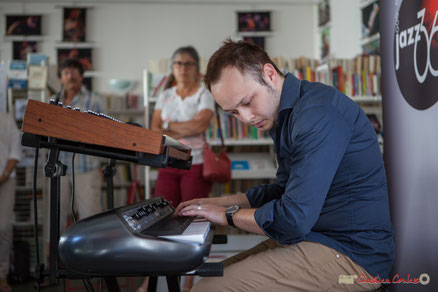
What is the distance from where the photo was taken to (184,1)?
7984mm

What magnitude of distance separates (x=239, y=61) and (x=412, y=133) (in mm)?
833

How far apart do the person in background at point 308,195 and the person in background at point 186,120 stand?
1262 millimetres

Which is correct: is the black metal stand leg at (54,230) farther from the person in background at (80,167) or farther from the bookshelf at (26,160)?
the bookshelf at (26,160)

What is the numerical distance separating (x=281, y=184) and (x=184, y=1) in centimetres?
714

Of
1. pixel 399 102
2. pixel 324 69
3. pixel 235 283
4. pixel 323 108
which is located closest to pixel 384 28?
pixel 399 102

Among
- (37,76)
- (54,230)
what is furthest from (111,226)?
(37,76)

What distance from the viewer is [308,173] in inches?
41.0

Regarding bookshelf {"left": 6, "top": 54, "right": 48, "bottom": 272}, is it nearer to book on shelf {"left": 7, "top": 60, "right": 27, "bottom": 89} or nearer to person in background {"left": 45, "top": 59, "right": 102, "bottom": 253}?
book on shelf {"left": 7, "top": 60, "right": 27, "bottom": 89}

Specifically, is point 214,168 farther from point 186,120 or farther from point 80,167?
point 80,167

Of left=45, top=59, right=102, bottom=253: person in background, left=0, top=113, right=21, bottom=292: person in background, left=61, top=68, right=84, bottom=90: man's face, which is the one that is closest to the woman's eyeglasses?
left=45, top=59, right=102, bottom=253: person in background

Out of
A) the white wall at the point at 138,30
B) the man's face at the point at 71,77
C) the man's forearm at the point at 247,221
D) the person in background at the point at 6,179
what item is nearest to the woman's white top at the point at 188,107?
the man's face at the point at 71,77

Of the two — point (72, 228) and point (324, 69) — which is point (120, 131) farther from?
point (324, 69)

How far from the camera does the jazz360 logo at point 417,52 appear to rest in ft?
4.89

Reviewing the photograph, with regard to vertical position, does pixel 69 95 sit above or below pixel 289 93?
above
